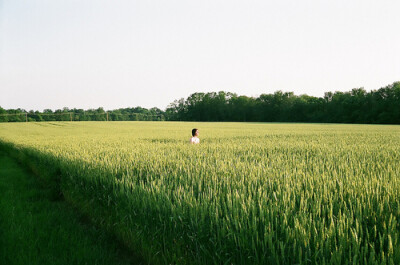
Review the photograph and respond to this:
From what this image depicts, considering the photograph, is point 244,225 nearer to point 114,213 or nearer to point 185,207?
point 185,207

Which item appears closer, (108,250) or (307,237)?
(307,237)

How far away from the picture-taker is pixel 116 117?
7575 centimetres

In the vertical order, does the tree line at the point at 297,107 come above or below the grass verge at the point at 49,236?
above

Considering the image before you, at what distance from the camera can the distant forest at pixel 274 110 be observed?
216 feet

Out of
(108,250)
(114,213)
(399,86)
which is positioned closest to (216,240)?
(108,250)

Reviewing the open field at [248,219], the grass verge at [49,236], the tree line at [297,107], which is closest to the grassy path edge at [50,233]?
the grass verge at [49,236]

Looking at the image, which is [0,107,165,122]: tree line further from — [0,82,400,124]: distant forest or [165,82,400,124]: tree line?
[165,82,400,124]: tree line

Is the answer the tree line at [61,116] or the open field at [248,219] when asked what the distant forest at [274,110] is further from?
the open field at [248,219]

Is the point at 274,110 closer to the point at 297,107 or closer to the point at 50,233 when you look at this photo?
the point at 297,107

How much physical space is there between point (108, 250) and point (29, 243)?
0.90m

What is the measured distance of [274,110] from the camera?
91062mm

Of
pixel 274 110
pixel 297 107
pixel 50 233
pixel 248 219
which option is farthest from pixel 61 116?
pixel 248 219

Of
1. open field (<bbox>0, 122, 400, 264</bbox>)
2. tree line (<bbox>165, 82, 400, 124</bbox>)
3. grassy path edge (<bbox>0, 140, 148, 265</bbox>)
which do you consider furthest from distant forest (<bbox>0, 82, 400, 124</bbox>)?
open field (<bbox>0, 122, 400, 264</bbox>)

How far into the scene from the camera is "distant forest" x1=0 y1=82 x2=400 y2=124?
216 ft
